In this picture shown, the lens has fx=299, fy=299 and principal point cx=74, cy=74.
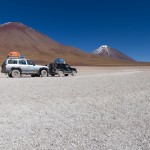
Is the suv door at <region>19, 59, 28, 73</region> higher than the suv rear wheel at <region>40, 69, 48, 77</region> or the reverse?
higher

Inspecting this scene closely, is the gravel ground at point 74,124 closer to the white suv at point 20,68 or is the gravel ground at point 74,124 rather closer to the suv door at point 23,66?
the white suv at point 20,68

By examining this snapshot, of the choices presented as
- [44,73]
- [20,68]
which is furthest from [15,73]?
[44,73]

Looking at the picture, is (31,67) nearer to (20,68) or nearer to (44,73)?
(20,68)

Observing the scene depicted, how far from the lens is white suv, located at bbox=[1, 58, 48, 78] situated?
2584 centimetres

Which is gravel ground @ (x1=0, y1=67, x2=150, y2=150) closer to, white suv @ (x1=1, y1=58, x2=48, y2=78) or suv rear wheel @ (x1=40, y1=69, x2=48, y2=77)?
white suv @ (x1=1, y1=58, x2=48, y2=78)

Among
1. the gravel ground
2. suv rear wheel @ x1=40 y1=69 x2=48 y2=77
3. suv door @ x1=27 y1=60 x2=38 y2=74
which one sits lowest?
the gravel ground

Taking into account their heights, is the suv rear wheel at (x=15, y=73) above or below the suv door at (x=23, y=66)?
below

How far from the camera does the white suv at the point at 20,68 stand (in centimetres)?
2584

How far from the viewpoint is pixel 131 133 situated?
240 inches

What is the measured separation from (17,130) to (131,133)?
7.72 ft

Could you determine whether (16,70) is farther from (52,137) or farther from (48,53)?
(48,53)

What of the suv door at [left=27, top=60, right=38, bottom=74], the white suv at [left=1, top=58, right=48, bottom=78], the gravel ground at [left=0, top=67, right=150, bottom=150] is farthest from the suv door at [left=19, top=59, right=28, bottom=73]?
the gravel ground at [left=0, top=67, right=150, bottom=150]

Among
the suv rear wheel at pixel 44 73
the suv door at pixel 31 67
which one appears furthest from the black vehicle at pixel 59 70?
the suv door at pixel 31 67

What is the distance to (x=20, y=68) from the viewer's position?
86.1 ft
